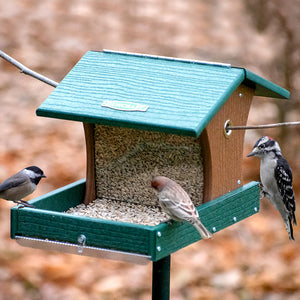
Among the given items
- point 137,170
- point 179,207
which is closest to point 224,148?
point 137,170

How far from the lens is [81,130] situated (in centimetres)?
966

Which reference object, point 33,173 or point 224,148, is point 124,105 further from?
point 33,173

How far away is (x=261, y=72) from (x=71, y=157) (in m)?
2.58

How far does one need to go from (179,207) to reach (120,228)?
1.19 ft

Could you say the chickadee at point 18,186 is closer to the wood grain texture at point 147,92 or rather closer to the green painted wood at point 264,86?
the wood grain texture at point 147,92

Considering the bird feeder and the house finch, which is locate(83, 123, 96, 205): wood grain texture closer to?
the bird feeder

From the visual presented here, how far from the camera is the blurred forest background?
7098mm

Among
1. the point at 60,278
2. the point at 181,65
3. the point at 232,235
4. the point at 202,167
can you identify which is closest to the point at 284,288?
the point at 232,235

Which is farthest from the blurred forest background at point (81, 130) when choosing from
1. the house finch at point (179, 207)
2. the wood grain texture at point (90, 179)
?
the house finch at point (179, 207)

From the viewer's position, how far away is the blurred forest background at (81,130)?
7.10m

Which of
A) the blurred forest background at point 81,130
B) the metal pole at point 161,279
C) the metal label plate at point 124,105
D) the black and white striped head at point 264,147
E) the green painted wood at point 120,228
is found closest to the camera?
the green painted wood at point 120,228

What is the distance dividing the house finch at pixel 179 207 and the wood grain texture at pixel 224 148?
1.48ft

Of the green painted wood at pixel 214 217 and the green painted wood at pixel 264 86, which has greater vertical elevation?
the green painted wood at pixel 264 86

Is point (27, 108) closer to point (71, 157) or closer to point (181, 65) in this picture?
point (71, 157)
